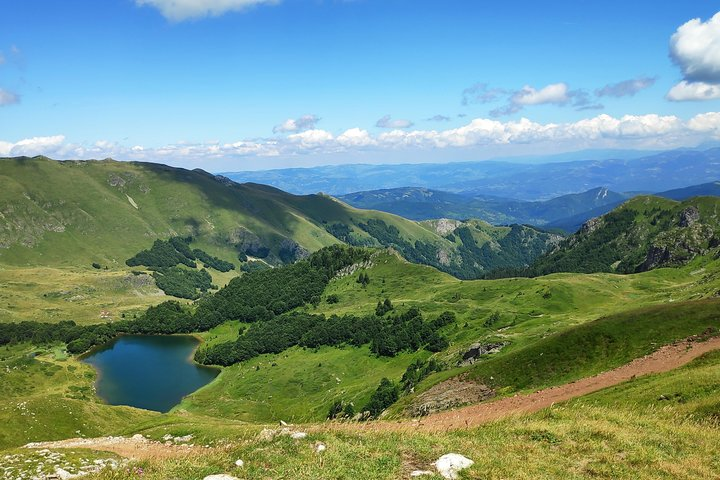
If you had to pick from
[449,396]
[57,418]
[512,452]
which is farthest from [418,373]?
[512,452]

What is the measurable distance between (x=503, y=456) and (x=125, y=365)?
212957 millimetres

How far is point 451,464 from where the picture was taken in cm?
1781

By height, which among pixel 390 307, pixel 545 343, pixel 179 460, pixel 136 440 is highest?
pixel 179 460

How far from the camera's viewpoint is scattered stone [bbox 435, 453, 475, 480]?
17.1m

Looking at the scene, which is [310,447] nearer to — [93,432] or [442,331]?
[93,432]

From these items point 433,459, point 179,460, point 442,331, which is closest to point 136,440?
point 179,460

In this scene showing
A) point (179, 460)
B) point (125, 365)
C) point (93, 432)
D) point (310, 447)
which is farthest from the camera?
point (125, 365)

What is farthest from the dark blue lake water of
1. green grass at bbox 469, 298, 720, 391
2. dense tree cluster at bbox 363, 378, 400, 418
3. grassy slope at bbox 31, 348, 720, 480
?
grassy slope at bbox 31, 348, 720, 480

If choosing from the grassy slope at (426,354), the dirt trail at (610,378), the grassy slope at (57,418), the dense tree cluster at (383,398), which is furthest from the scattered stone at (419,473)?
the grassy slope at (426,354)

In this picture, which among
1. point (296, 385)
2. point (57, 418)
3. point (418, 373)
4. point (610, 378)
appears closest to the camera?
point (610, 378)

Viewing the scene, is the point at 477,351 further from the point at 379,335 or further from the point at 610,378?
the point at 379,335

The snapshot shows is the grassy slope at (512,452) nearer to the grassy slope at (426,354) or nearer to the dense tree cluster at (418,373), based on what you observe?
the dense tree cluster at (418,373)

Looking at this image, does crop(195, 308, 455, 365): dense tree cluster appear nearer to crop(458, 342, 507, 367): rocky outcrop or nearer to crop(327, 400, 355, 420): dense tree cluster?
crop(327, 400, 355, 420): dense tree cluster

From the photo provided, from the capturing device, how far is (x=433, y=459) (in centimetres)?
1883
